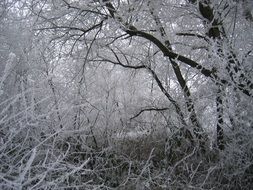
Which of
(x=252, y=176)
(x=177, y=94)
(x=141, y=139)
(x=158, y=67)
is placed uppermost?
(x=158, y=67)

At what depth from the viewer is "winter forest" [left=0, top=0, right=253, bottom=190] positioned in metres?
4.41

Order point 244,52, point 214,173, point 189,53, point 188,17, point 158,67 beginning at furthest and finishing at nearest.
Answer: point 158,67 < point 189,53 < point 188,17 < point 214,173 < point 244,52

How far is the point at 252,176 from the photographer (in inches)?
185

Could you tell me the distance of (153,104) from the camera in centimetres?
766

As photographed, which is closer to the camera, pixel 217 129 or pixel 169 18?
pixel 217 129

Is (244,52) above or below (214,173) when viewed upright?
above

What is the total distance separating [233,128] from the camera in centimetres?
480

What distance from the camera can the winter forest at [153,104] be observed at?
441 cm

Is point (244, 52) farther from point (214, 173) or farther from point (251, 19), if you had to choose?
point (214, 173)

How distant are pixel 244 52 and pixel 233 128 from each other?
1110 millimetres

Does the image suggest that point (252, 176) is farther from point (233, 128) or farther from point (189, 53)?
point (189, 53)

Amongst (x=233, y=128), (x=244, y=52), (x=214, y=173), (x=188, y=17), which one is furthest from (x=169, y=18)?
(x=214, y=173)

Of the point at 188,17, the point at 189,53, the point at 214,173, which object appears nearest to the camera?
the point at 214,173

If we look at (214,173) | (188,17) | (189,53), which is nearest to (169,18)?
(188,17)
